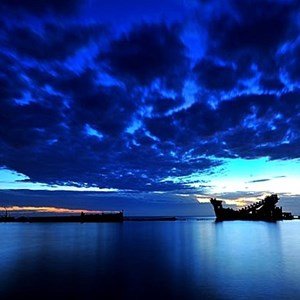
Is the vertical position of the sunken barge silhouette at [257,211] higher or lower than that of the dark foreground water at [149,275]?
higher

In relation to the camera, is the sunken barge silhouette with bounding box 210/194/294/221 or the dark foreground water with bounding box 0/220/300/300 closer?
the dark foreground water with bounding box 0/220/300/300

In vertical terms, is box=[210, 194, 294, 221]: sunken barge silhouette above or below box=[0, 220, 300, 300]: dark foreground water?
above

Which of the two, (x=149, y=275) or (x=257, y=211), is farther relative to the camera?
(x=257, y=211)

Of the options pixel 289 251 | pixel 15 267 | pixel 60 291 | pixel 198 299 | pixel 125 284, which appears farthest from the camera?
pixel 289 251

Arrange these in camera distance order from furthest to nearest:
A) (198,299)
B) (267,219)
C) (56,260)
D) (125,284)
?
(267,219), (56,260), (125,284), (198,299)

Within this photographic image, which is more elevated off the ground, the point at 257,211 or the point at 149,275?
the point at 257,211

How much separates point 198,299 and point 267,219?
16017 cm

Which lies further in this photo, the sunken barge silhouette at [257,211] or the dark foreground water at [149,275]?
the sunken barge silhouette at [257,211]

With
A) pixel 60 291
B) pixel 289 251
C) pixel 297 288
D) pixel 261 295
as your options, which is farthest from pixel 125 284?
pixel 289 251

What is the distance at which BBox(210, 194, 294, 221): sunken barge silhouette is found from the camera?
164625 mm

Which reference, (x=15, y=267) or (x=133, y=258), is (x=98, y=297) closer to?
(x=15, y=267)

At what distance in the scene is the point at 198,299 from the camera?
80.8 feet

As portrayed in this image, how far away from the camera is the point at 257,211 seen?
17425 cm

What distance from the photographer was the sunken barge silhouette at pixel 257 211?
16462cm
